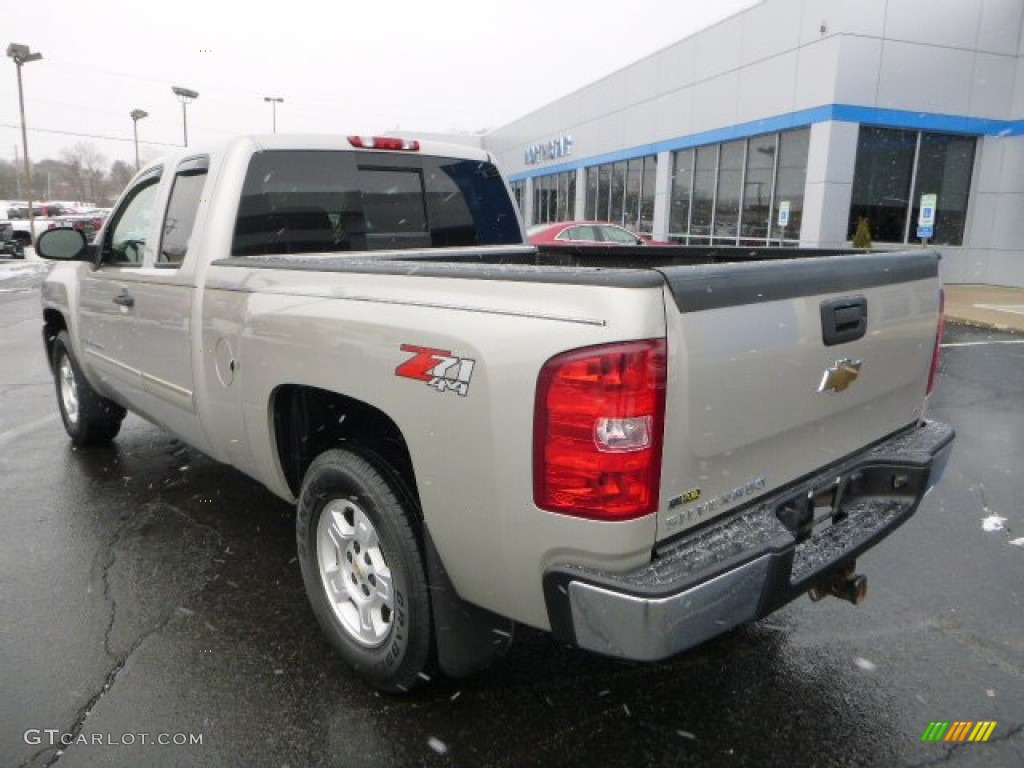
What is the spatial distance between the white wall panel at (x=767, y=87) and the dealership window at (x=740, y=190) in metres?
0.56

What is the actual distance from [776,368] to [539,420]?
0.77 meters

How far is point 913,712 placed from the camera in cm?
259

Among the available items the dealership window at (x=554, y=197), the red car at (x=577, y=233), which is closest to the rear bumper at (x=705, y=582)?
the red car at (x=577, y=233)

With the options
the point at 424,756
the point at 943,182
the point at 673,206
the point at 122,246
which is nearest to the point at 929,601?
the point at 424,756

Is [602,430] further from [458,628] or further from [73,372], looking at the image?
[73,372]

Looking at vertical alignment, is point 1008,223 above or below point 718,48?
below

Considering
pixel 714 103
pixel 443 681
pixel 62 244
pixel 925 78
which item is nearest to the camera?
pixel 443 681

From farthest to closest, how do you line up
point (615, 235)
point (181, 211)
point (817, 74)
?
point (817, 74)
point (615, 235)
point (181, 211)

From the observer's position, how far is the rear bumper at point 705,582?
1.86 metres

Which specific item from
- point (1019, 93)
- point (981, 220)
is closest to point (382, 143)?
point (981, 220)

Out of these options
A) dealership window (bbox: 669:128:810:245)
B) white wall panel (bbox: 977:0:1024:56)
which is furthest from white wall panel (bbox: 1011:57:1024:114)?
dealership window (bbox: 669:128:810:245)

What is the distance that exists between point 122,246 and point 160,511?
1.59 m

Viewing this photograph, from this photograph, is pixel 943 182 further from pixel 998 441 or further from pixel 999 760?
pixel 999 760

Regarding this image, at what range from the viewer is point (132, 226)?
14.5ft
